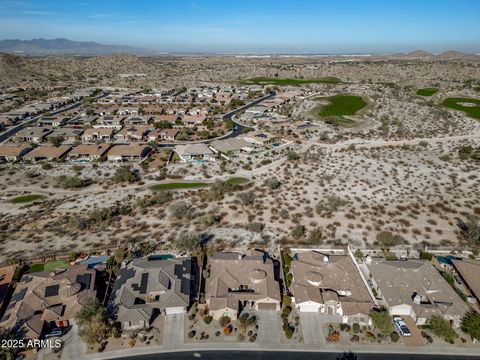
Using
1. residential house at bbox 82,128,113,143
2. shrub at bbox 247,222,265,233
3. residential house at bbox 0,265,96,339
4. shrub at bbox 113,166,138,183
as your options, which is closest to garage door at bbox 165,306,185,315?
residential house at bbox 0,265,96,339

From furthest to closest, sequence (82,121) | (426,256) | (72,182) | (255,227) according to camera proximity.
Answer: (82,121)
(72,182)
(255,227)
(426,256)

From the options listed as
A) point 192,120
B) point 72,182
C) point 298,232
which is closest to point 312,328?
point 298,232

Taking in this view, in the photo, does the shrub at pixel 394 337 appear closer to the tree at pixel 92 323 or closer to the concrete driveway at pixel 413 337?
the concrete driveway at pixel 413 337

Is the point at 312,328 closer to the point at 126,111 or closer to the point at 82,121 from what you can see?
the point at 82,121

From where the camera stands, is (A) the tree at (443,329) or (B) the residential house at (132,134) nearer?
(A) the tree at (443,329)

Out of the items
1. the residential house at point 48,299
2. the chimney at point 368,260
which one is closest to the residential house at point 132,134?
the residential house at point 48,299

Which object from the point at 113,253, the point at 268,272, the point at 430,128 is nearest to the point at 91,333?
the point at 113,253

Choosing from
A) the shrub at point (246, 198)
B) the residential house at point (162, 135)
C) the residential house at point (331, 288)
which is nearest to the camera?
the residential house at point (331, 288)
